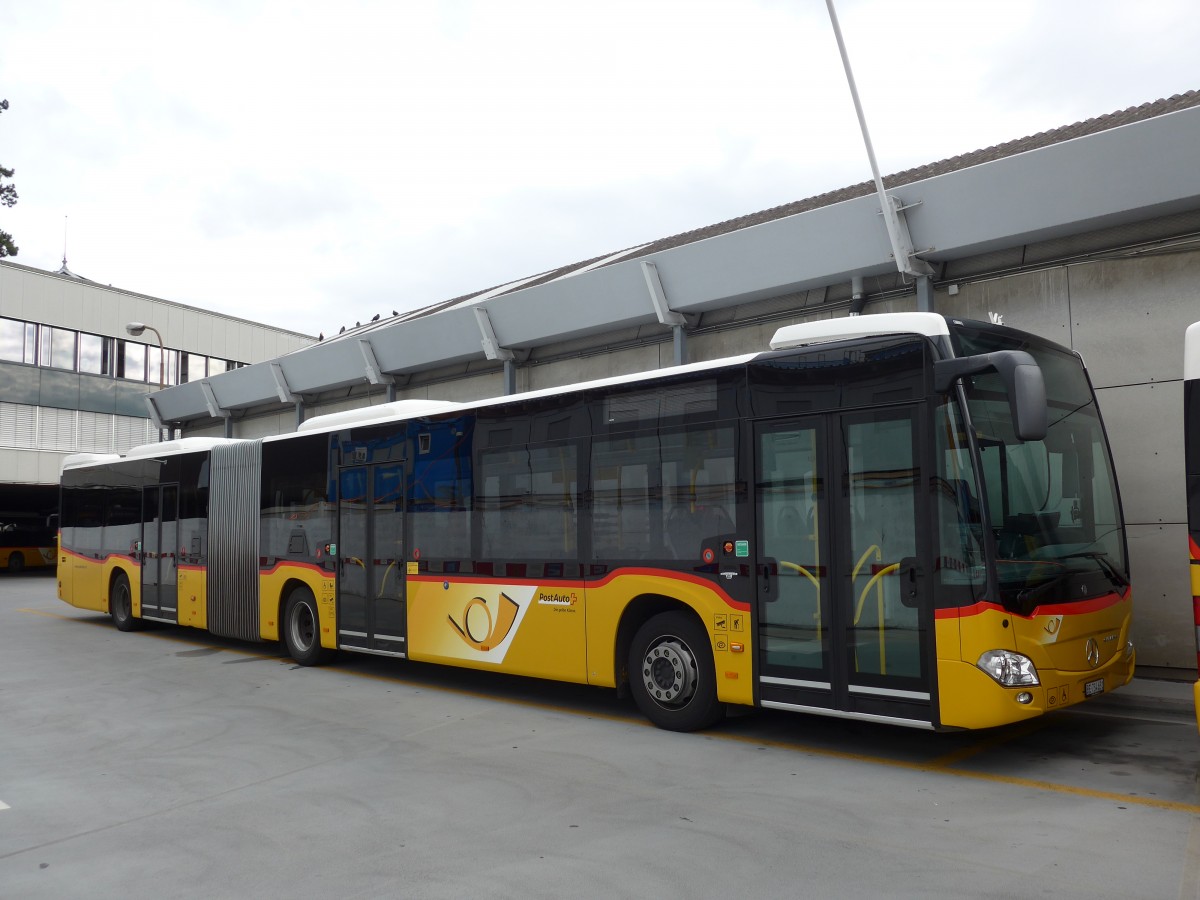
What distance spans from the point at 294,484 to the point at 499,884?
9219mm

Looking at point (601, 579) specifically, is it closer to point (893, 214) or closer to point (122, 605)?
point (893, 214)

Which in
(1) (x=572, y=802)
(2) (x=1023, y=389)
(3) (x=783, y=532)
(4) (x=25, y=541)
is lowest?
(1) (x=572, y=802)

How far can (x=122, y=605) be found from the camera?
691 inches

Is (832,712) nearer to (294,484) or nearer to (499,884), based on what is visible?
(499,884)

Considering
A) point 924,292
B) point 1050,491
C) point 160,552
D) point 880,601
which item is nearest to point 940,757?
point 880,601

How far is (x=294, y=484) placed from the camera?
13.0 meters

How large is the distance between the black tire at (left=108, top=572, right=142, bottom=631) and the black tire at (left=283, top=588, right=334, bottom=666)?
228 inches

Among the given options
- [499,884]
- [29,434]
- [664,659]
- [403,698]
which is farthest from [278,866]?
[29,434]

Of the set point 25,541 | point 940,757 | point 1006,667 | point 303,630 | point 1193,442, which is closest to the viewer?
point 1193,442

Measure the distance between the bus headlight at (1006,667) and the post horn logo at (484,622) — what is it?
464cm

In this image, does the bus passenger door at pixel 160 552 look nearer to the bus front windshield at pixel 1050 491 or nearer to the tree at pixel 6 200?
the tree at pixel 6 200

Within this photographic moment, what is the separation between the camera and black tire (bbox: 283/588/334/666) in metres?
12.5

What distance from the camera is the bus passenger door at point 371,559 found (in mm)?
11086

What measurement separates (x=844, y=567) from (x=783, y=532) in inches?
23.6
